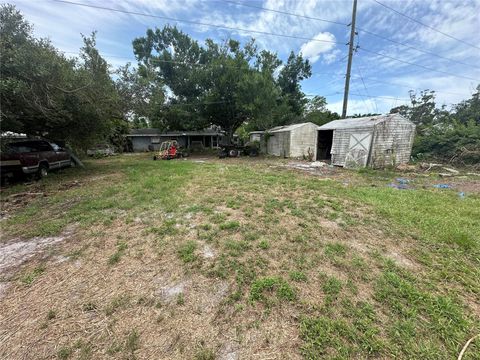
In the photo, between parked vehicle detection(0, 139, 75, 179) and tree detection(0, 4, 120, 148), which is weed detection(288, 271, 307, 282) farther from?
parked vehicle detection(0, 139, 75, 179)

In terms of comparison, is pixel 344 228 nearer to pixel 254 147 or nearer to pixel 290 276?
pixel 290 276

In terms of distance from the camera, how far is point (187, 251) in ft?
9.90

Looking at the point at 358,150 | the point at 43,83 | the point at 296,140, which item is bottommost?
the point at 358,150

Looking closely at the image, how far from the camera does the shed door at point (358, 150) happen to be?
10406 mm

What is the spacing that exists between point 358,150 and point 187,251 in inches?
419

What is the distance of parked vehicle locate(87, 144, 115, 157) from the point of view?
18748mm

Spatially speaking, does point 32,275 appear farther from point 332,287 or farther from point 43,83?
point 43,83

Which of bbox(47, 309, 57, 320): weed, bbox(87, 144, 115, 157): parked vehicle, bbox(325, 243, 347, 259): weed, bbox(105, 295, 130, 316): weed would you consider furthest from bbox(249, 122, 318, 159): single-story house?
bbox(87, 144, 115, 157): parked vehicle

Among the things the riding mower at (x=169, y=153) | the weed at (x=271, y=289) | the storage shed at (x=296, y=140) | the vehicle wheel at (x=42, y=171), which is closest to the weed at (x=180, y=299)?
the weed at (x=271, y=289)

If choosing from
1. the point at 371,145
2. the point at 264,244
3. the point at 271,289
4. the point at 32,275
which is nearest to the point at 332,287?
the point at 271,289

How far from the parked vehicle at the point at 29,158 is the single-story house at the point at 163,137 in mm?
16126

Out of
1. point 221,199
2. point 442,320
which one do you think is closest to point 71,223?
point 221,199

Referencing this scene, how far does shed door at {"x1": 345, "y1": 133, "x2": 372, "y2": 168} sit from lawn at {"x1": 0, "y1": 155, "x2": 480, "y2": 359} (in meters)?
6.00

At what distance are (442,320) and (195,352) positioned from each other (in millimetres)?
2204
